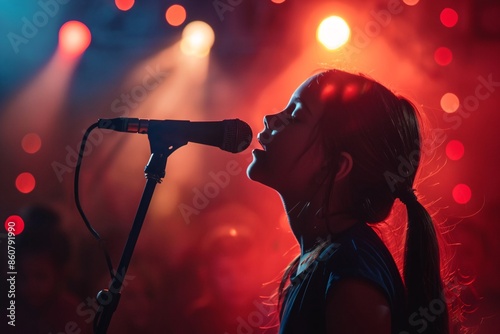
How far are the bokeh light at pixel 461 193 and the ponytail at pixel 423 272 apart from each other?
307 centimetres

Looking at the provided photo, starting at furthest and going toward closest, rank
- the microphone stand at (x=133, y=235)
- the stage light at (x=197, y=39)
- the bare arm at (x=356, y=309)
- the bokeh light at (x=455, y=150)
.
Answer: the stage light at (x=197, y=39)
the bokeh light at (x=455, y=150)
the microphone stand at (x=133, y=235)
the bare arm at (x=356, y=309)

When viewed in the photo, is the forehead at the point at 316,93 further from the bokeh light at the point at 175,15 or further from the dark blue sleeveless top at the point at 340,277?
the bokeh light at the point at 175,15

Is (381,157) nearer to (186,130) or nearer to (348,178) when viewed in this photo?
(348,178)

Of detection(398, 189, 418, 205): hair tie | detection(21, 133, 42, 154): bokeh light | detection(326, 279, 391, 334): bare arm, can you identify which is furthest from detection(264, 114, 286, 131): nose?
detection(21, 133, 42, 154): bokeh light

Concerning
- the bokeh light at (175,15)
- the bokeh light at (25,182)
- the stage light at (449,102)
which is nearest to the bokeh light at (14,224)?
the bokeh light at (25,182)

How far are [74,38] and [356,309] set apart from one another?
419 cm

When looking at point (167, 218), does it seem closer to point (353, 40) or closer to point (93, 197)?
point (93, 197)

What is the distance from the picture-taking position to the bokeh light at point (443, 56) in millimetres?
4199

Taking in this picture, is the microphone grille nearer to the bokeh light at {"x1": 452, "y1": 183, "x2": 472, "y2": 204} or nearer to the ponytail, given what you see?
the ponytail

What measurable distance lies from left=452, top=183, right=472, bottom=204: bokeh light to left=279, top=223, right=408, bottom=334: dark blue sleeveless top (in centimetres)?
330

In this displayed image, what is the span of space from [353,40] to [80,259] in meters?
3.17

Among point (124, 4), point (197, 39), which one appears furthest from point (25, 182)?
point (197, 39)

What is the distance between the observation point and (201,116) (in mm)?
4574

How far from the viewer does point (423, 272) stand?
1.39m
